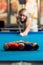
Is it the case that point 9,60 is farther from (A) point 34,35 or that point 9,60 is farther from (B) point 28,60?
(A) point 34,35

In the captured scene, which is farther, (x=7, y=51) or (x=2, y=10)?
(x=7, y=51)

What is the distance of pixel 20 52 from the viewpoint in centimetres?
199

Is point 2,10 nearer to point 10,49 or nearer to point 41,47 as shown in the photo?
point 10,49

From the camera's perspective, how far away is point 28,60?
1.96 meters

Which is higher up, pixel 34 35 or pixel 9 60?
pixel 34 35

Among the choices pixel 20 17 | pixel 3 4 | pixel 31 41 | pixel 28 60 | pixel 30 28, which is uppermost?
pixel 3 4

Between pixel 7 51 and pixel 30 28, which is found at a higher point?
pixel 30 28

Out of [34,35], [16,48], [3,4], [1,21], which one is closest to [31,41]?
[34,35]

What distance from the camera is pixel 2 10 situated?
6.18 ft

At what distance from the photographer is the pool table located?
76.8 inches

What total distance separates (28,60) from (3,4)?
85cm

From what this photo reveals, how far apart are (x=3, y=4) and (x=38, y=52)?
0.83 metres

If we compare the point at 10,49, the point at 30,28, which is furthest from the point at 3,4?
the point at 10,49

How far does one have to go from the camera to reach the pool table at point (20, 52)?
1950 mm
